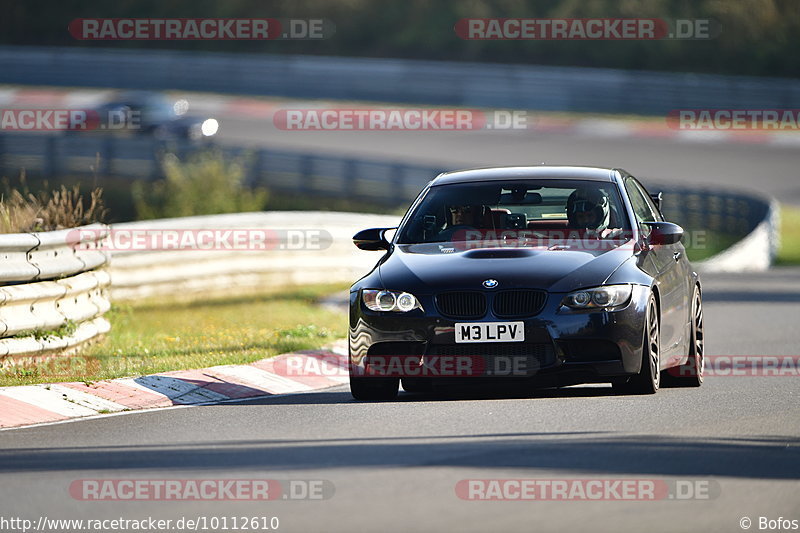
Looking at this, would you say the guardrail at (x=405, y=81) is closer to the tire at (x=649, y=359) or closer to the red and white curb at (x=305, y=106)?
the red and white curb at (x=305, y=106)

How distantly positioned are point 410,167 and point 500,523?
96.8 ft

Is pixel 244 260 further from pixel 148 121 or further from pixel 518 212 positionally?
pixel 148 121

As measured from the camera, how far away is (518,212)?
11.1 meters

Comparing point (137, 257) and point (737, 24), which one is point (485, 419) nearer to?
point (137, 257)

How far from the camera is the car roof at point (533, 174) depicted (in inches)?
440

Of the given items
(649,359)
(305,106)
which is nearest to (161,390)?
(649,359)

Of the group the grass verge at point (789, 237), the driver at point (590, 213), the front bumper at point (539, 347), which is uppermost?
the driver at point (590, 213)

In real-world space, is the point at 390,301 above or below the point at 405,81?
below

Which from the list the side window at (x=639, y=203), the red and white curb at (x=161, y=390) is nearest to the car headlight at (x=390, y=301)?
the red and white curb at (x=161, y=390)

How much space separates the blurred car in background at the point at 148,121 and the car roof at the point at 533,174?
32.3m

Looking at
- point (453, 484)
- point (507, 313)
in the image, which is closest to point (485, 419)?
point (507, 313)

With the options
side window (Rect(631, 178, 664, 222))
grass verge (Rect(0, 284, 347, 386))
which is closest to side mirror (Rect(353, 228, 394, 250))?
grass verge (Rect(0, 284, 347, 386))

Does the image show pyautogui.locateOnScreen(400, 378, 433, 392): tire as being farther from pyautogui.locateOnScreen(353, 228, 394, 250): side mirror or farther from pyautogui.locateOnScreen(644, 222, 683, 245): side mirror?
pyautogui.locateOnScreen(644, 222, 683, 245): side mirror

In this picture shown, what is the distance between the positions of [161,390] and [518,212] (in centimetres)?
289
